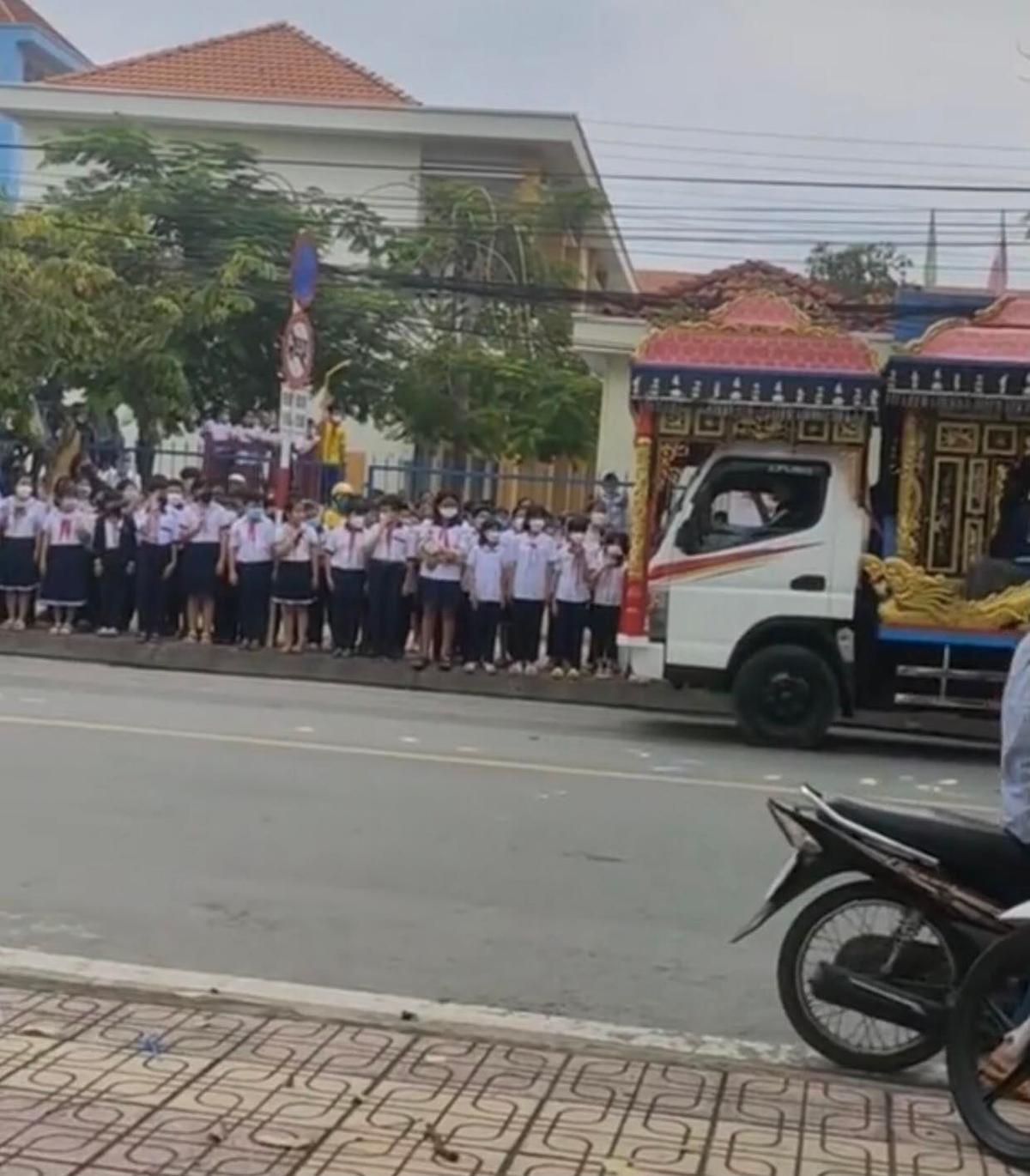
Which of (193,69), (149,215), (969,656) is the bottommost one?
(969,656)

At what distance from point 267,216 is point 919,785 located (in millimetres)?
20457

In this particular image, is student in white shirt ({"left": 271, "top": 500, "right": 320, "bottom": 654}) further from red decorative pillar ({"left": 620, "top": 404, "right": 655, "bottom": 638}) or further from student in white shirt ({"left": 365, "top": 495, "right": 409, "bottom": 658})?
red decorative pillar ({"left": 620, "top": 404, "right": 655, "bottom": 638})

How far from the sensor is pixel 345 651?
18.2m

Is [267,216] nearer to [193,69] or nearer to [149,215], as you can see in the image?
[149,215]

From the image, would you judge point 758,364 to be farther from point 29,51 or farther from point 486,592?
point 29,51

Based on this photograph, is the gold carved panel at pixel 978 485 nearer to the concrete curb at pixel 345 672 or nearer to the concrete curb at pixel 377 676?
the concrete curb at pixel 377 676

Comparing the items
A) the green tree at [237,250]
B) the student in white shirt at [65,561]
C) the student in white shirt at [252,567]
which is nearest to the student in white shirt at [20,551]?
the student in white shirt at [65,561]

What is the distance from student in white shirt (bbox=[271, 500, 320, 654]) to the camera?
1802 centimetres

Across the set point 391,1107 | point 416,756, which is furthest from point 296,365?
point 391,1107

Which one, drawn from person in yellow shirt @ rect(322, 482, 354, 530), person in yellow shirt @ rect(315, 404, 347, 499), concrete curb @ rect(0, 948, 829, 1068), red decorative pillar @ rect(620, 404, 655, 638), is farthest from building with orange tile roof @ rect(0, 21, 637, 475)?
concrete curb @ rect(0, 948, 829, 1068)

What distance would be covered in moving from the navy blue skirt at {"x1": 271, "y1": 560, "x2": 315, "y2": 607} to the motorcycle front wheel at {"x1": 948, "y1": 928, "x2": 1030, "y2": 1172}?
42.6 feet

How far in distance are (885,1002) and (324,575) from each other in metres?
12.6

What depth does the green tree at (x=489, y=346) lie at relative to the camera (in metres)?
31.0

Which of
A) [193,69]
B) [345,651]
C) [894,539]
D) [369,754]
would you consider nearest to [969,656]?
[894,539]
